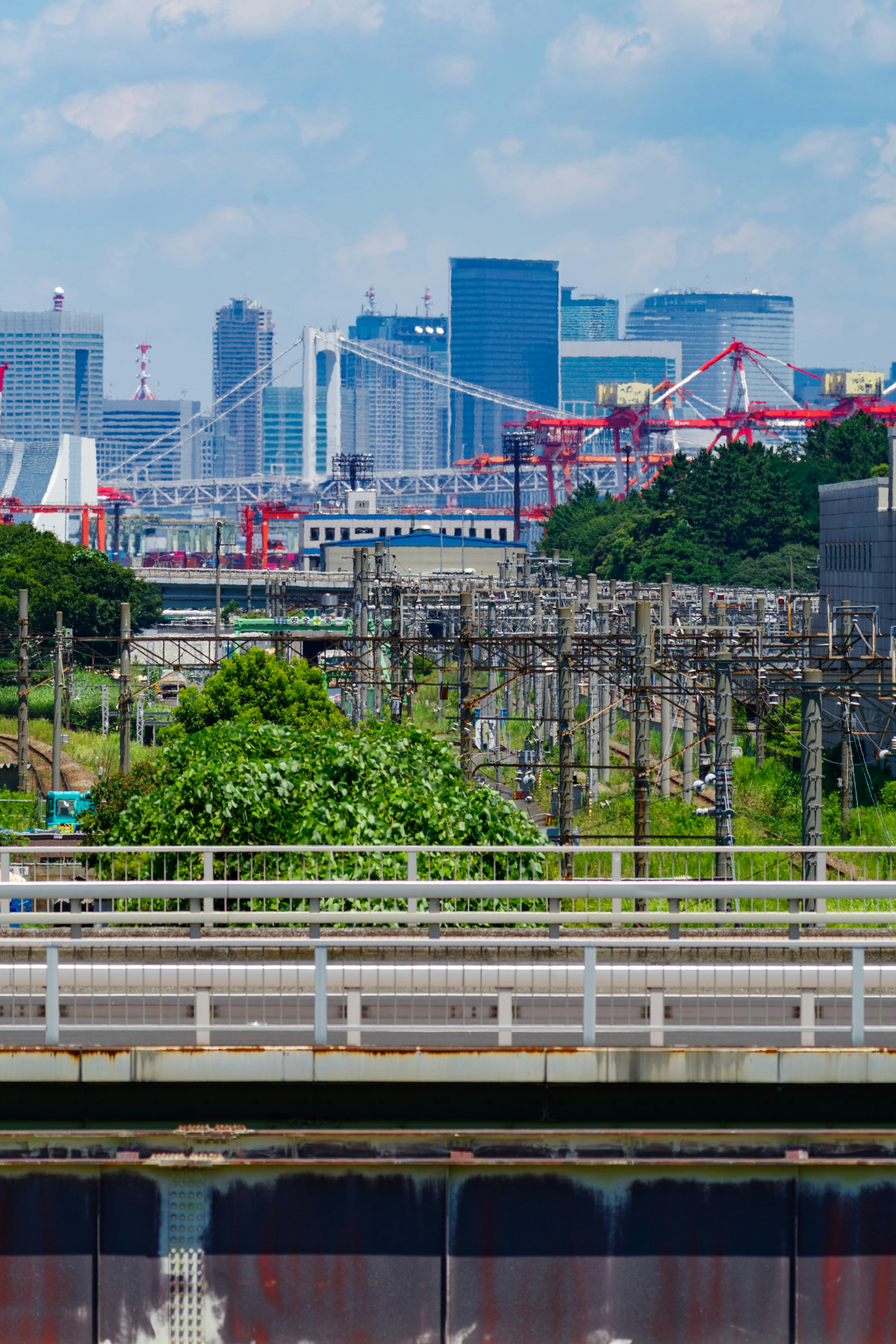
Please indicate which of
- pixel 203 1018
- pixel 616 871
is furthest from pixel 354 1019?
pixel 616 871

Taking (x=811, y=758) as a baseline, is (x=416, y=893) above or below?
above

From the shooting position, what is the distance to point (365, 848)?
13.1m

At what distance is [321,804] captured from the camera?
19.0 m

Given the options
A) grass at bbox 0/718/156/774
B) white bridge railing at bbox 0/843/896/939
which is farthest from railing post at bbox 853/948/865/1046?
grass at bbox 0/718/156/774

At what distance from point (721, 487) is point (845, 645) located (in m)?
77.9

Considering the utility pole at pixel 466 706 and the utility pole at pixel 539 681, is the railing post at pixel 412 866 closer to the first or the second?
the utility pole at pixel 466 706

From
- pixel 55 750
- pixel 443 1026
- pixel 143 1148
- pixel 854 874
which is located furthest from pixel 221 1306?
pixel 55 750

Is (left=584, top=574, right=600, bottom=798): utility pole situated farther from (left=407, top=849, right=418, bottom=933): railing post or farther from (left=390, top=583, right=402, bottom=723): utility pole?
(left=407, top=849, right=418, bottom=933): railing post

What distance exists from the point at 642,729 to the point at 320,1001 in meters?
24.4

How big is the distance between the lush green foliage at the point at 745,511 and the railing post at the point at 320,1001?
88805 mm

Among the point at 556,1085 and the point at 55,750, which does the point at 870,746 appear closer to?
the point at 55,750

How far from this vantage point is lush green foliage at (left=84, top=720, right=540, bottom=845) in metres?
18.7

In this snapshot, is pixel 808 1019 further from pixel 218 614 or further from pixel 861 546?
pixel 218 614

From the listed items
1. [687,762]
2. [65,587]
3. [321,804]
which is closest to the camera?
[321,804]
